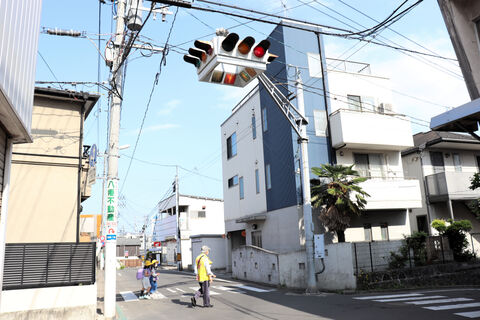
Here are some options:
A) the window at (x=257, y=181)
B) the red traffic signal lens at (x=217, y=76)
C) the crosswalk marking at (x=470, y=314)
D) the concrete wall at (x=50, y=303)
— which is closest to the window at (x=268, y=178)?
the window at (x=257, y=181)

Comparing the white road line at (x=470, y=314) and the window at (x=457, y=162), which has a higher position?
the window at (x=457, y=162)

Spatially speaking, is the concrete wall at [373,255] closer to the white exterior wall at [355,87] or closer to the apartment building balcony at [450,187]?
the apartment building balcony at [450,187]

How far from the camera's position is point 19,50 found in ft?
23.3

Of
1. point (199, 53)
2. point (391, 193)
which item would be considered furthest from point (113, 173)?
point (391, 193)

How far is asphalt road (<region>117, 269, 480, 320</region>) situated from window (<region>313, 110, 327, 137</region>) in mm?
9213

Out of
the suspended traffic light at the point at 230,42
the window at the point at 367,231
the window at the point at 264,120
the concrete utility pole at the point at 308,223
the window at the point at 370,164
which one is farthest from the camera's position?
the window at the point at 264,120

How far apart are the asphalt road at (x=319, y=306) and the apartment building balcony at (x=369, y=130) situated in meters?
8.33

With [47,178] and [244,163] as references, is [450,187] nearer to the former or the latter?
[244,163]

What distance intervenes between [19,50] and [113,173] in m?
5.14

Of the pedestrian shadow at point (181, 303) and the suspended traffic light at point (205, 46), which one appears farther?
the pedestrian shadow at point (181, 303)

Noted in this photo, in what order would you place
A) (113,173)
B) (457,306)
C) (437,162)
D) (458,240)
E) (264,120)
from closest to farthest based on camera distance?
1. (457,306)
2. (113,173)
3. (458,240)
4. (264,120)
5. (437,162)

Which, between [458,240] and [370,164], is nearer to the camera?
[458,240]

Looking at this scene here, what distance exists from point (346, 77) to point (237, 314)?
1582 cm

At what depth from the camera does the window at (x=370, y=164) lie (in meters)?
21.4
